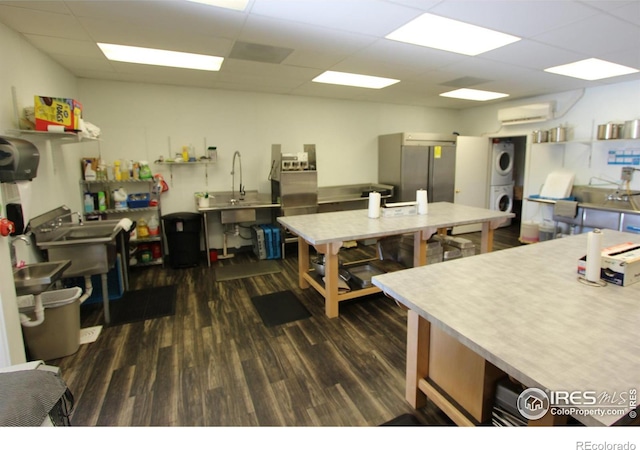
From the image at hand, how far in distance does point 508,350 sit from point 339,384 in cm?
131

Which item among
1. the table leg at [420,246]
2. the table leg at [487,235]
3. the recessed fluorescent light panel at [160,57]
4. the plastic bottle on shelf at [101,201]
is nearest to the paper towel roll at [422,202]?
the table leg at [420,246]

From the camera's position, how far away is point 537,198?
5457 mm

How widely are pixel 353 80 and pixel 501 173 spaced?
13.1ft

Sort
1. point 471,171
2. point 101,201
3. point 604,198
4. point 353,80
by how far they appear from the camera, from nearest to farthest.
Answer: point 101,201 → point 353,80 → point 604,198 → point 471,171

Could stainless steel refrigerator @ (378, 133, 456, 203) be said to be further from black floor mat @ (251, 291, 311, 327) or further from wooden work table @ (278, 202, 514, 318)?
black floor mat @ (251, 291, 311, 327)

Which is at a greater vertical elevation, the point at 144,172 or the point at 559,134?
the point at 559,134

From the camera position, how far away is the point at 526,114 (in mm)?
5602

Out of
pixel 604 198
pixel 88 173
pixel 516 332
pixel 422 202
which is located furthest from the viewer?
pixel 604 198

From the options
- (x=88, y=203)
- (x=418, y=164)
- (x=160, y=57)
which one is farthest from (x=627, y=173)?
(x=88, y=203)

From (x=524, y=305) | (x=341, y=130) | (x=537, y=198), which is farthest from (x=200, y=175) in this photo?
(x=537, y=198)

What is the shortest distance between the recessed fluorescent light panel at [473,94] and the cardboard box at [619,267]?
161 inches

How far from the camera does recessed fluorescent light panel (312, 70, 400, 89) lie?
13.8 feet

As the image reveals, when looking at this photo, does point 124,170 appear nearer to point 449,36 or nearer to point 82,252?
point 82,252

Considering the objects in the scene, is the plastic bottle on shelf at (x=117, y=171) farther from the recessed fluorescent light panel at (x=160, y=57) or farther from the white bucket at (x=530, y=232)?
the white bucket at (x=530, y=232)
